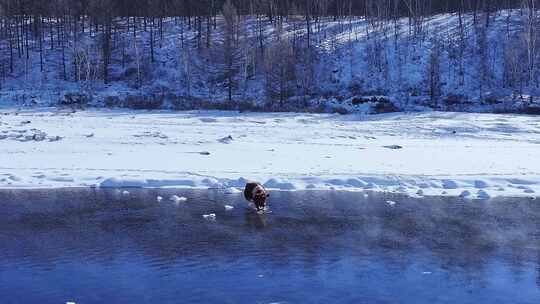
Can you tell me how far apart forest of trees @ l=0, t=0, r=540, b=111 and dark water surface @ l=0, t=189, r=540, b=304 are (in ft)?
121

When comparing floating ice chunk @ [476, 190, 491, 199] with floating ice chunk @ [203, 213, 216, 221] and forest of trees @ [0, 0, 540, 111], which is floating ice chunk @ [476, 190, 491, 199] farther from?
forest of trees @ [0, 0, 540, 111]

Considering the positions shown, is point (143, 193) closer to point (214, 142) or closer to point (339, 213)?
point (339, 213)

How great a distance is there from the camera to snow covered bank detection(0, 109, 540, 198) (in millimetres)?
19188

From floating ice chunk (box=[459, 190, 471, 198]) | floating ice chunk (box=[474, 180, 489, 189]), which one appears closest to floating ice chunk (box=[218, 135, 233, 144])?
floating ice chunk (box=[474, 180, 489, 189])

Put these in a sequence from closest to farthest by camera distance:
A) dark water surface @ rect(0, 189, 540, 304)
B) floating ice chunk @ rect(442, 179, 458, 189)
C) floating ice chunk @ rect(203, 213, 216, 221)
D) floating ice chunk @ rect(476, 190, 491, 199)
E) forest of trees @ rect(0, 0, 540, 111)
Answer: dark water surface @ rect(0, 189, 540, 304) → floating ice chunk @ rect(203, 213, 216, 221) → floating ice chunk @ rect(476, 190, 491, 199) → floating ice chunk @ rect(442, 179, 458, 189) → forest of trees @ rect(0, 0, 540, 111)

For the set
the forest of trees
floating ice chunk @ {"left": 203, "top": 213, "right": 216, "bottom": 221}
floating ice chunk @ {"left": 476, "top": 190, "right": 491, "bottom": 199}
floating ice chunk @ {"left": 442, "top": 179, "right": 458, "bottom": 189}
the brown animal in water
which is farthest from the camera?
the forest of trees

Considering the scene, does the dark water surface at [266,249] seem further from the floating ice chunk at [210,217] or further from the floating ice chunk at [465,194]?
the floating ice chunk at [465,194]

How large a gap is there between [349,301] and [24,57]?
2568 inches

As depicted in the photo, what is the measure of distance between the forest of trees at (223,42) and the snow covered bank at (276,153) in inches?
684

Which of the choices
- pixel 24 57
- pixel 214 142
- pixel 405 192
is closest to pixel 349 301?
pixel 405 192

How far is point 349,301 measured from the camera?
928cm

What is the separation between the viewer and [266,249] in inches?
479

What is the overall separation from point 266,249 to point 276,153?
13.0 meters

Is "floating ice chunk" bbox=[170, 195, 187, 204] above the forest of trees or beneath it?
beneath
